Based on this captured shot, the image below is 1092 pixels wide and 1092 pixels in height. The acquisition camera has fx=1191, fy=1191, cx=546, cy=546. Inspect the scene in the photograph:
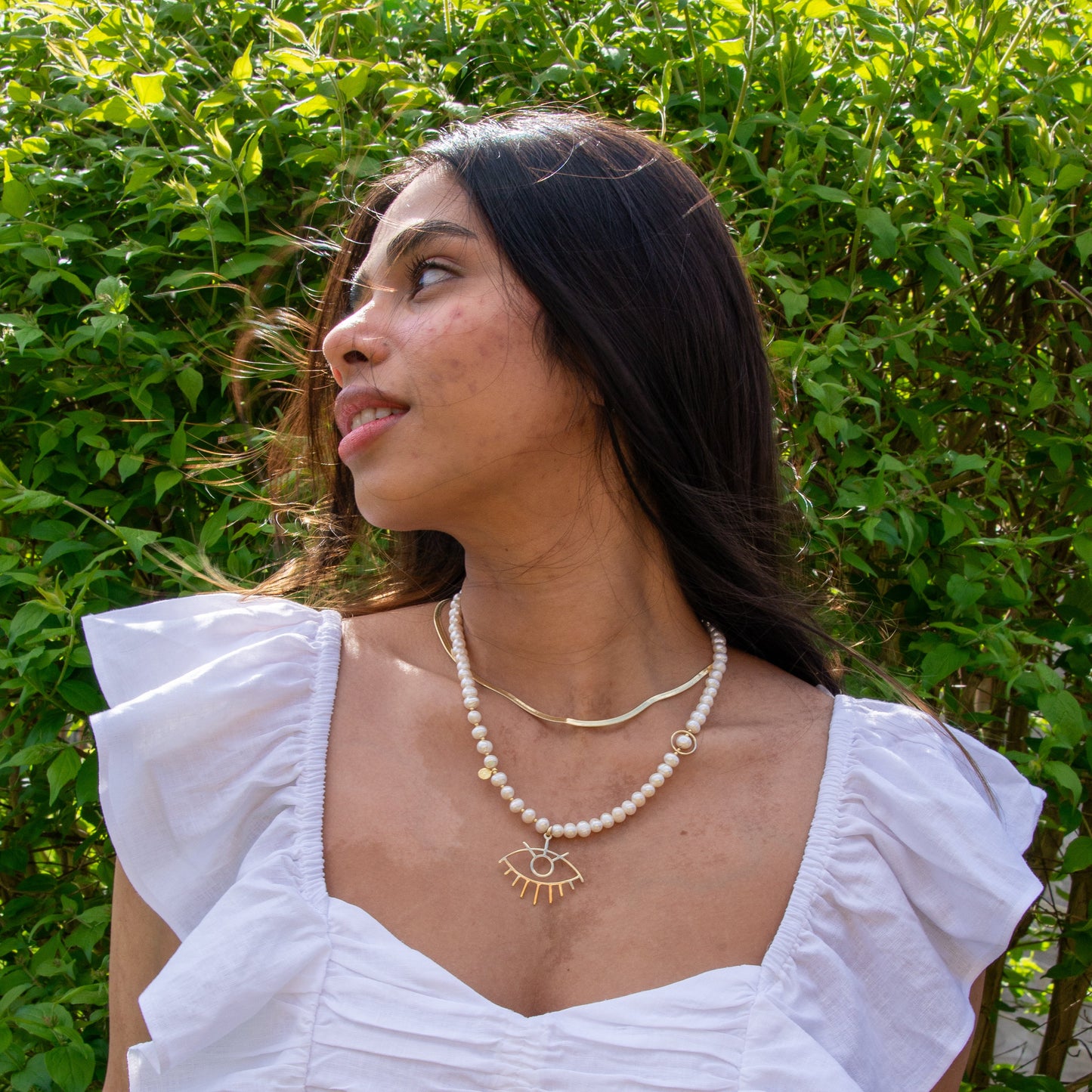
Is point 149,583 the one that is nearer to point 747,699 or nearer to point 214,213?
point 214,213

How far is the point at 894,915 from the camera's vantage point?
5.40ft

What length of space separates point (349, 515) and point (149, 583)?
0.40m

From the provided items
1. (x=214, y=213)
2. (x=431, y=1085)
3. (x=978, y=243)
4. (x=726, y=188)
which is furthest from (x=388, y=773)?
(x=978, y=243)

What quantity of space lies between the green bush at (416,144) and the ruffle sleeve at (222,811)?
178mm

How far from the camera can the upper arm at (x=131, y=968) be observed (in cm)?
162

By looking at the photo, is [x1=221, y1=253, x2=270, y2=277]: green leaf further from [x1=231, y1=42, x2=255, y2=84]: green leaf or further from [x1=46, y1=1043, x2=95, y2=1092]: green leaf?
[x1=46, y1=1043, x2=95, y2=1092]: green leaf

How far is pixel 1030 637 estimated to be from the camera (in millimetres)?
1885

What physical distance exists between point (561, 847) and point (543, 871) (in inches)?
1.9

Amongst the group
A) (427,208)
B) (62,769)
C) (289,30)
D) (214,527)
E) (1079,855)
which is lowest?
(1079,855)

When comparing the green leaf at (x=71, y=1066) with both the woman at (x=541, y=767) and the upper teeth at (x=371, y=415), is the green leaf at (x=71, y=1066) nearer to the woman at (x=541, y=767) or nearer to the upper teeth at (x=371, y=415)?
the woman at (x=541, y=767)

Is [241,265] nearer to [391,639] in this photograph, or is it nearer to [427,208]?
[427,208]

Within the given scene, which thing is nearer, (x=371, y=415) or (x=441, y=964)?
(x=441, y=964)

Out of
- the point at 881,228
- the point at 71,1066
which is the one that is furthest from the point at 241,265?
the point at 71,1066

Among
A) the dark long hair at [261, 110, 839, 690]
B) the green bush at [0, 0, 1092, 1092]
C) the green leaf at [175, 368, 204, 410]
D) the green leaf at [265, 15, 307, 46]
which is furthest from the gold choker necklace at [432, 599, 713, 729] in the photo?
the green leaf at [265, 15, 307, 46]
